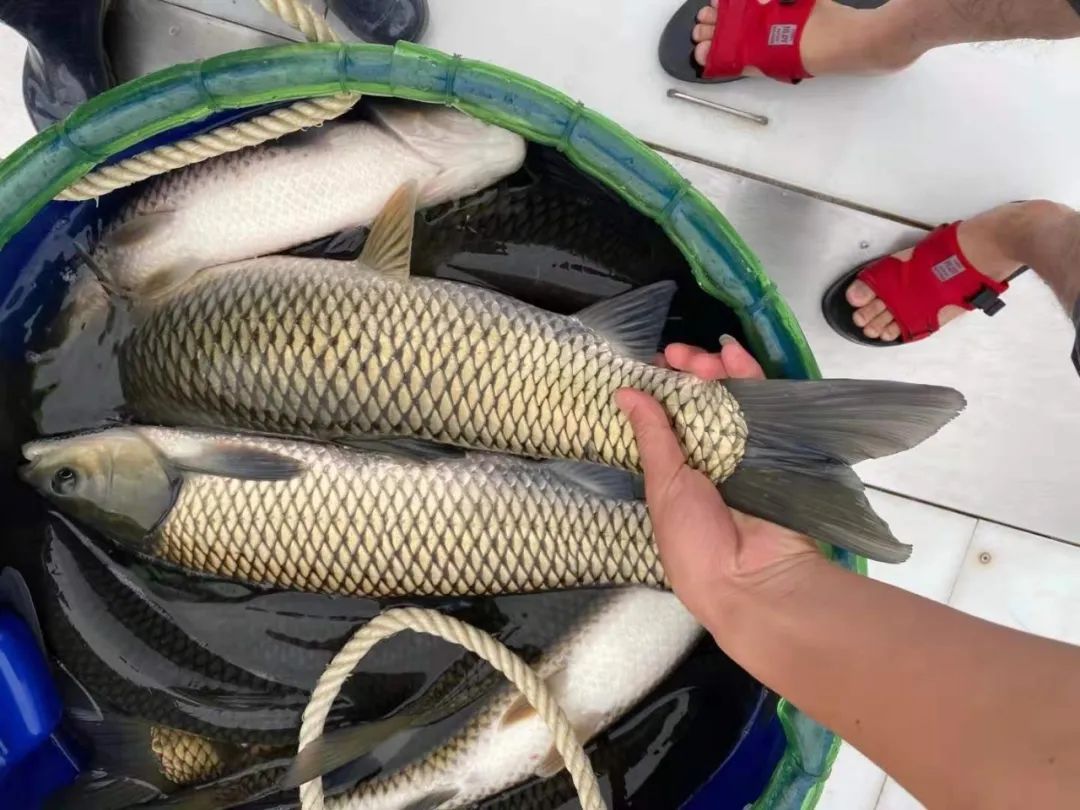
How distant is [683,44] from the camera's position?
1.41m

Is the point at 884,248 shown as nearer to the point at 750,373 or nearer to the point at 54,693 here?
the point at 750,373

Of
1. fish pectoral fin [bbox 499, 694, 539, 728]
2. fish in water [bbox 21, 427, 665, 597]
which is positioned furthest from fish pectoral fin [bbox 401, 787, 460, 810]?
fish in water [bbox 21, 427, 665, 597]

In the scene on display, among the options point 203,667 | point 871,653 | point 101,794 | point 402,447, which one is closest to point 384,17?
point 402,447

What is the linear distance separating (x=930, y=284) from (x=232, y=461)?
104 centimetres

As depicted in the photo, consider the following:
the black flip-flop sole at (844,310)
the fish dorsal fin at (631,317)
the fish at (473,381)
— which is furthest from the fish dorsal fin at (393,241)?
the black flip-flop sole at (844,310)

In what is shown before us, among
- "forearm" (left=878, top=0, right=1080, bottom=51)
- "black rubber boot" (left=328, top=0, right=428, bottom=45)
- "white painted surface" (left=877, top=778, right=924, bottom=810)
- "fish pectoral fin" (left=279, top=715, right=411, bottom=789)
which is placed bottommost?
"white painted surface" (left=877, top=778, right=924, bottom=810)

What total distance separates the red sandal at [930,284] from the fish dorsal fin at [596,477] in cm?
52

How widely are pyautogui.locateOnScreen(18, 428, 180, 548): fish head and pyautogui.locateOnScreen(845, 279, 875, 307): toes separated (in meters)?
1.03

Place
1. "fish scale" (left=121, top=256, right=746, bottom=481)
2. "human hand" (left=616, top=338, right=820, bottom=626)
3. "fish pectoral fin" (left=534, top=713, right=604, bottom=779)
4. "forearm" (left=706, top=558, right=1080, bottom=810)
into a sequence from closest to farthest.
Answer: "forearm" (left=706, top=558, right=1080, bottom=810) < "human hand" (left=616, top=338, right=820, bottom=626) < "fish scale" (left=121, top=256, right=746, bottom=481) < "fish pectoral fin" (left=534, top=713, right=604, bottom=779)

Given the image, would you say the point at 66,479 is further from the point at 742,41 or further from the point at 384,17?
the point at 742,41

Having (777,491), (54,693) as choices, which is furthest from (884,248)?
(54,693)

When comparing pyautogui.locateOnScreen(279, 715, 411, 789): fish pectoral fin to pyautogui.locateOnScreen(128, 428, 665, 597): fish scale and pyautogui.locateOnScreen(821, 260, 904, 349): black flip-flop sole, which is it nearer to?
pyautogui.locateOnScreen(128, 428, 665, 597): fish scale

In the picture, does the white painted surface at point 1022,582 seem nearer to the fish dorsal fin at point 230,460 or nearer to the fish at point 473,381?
the fish at point 473,381

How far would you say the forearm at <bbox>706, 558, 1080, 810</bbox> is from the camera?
2.06ft
